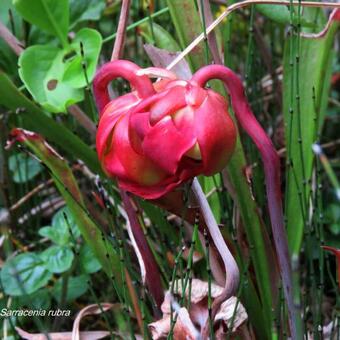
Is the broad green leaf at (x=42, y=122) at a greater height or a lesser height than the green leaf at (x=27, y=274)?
greater

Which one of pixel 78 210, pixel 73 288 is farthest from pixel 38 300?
pixel 78 210

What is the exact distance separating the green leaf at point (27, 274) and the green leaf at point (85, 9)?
0.41 m

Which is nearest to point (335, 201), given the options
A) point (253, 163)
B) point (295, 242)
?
point (253, 163)

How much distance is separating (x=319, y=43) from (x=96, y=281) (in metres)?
0.59

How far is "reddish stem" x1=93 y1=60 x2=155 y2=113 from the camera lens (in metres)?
0.62

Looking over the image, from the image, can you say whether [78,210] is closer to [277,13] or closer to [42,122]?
[42,122]

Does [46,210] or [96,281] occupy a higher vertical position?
[46,210]

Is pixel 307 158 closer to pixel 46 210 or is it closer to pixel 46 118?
pixel 46 118

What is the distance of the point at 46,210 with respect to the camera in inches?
51.5

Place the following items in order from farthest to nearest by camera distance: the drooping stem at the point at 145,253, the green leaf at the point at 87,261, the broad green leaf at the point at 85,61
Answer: the green leaf at the point at 87,261, the broad green leaf at the point at 85,61, the drooping stem at the point at 145,253

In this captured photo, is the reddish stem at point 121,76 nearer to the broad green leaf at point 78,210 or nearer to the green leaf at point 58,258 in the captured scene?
the broad green leaf at point 78,210

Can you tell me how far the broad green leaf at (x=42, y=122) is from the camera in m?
0.85

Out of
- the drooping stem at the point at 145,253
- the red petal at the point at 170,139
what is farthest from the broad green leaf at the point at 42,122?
the red petal at the point at 170,139

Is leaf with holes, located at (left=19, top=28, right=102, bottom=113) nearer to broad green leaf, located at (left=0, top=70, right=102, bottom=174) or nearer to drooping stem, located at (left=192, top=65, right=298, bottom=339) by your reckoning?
broad green leaf, located at (left=0, top=70, right=102, bottom=174)
